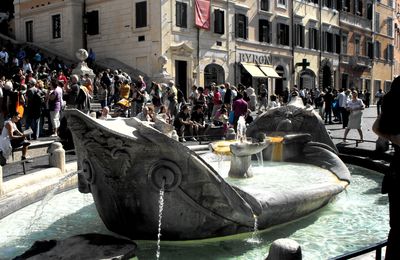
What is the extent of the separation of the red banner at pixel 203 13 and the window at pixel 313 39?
12.4 meters

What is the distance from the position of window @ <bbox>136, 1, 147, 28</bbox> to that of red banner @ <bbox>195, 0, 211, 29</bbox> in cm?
297

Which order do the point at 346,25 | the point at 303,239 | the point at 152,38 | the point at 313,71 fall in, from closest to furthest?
the point at 303,239 → the point at 152,38 → the point at 313,71 → the point at 346,25

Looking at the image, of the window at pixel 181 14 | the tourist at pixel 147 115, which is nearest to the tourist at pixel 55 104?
the tourist at pixel 147 115

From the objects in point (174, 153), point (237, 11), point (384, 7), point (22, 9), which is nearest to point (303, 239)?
point (174, 153)

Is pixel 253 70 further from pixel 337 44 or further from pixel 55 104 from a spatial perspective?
pixel 55 104

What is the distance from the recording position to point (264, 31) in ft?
107

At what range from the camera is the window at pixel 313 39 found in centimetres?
3762

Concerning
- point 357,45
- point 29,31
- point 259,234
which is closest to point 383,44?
point 357,45

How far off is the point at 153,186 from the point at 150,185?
0.12ft

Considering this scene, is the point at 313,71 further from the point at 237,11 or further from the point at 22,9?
the point at 22,9

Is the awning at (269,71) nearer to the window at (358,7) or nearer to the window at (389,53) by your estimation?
the window at (358,7)

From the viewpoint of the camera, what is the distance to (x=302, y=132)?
385 inches

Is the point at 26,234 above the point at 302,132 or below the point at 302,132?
below

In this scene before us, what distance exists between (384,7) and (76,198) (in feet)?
162
